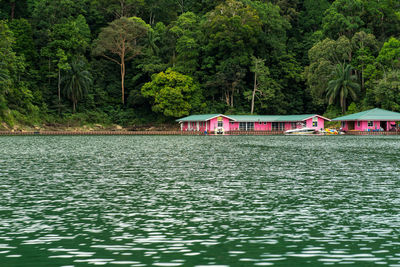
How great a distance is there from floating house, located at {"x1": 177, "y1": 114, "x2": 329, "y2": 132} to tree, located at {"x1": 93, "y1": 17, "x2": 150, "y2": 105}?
1782 cm

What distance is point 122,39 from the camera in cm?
10669

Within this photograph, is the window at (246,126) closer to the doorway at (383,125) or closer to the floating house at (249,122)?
the floating house at (249,122)

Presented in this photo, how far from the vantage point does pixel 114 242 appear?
38.7ft

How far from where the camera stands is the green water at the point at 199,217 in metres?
10.7

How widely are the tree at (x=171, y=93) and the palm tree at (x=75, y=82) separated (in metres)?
12.1

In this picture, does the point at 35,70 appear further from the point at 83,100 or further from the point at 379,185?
the point at 379,185

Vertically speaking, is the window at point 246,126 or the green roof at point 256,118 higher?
the green roof at point 256,118

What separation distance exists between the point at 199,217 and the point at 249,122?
88.6 metres

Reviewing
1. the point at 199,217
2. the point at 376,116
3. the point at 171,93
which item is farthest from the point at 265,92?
the point at 199,217

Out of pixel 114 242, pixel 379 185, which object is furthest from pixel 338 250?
pixel 379 185

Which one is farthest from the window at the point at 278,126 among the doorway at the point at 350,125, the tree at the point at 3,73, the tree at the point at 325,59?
the tree at the point at 3,73

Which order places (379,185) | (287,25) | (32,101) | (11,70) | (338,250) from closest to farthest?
1. (338,250)
2. (379,185)
3. (11,70)
4. (32,101)
5. (287,25)

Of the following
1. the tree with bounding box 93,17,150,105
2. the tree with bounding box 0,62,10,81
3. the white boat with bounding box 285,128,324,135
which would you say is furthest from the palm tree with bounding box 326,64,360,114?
the tree with bounding box 0,62,10,81

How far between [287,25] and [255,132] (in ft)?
101
